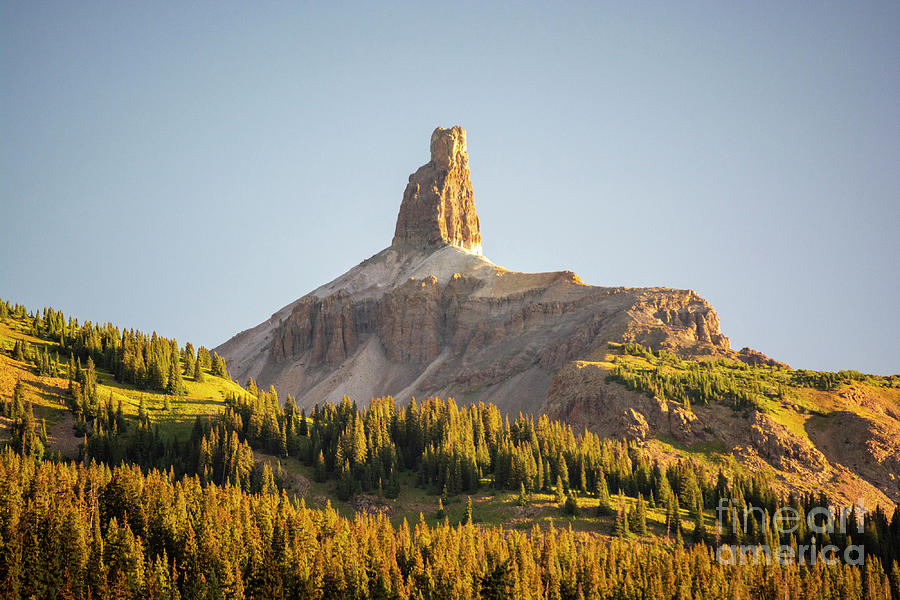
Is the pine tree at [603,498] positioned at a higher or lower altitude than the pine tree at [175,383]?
lower

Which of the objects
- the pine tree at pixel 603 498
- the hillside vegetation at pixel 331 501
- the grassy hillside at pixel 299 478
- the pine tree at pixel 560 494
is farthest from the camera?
the pine tree at pixel 560 494

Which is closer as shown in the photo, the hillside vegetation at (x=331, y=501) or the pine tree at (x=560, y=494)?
the hillside vegetation at (x=331, y=501)

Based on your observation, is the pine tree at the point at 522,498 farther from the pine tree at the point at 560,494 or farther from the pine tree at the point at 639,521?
the pine tree at the point at 639,521

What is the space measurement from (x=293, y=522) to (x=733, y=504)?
85048 mm

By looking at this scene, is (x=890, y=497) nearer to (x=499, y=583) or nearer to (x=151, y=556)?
(x=499, y=583)

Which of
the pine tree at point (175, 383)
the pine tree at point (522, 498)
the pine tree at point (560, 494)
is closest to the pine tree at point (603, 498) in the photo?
the pine tree at point (560, 494)

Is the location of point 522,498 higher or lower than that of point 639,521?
higher

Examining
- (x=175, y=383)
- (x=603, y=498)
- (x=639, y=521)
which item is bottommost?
(x=639, y=521)

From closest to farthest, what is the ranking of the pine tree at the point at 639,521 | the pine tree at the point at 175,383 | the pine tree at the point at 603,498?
the pine tree at the point at 639,521 < the pine tree at the point at 603,498 < the pine tree at the point at 175,383

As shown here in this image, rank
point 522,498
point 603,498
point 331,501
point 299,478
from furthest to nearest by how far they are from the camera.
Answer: point 299,478 → point 331,501 → point 603,498 → point 522,498

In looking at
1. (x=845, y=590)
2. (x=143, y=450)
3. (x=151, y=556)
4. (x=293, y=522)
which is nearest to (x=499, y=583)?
(x=293, y=522)

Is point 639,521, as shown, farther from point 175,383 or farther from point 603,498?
point 175,383

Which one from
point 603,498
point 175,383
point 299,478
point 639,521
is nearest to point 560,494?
point 603,498

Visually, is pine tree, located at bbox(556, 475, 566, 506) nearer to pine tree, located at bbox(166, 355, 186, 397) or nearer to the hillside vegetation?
the hillside vegetation
